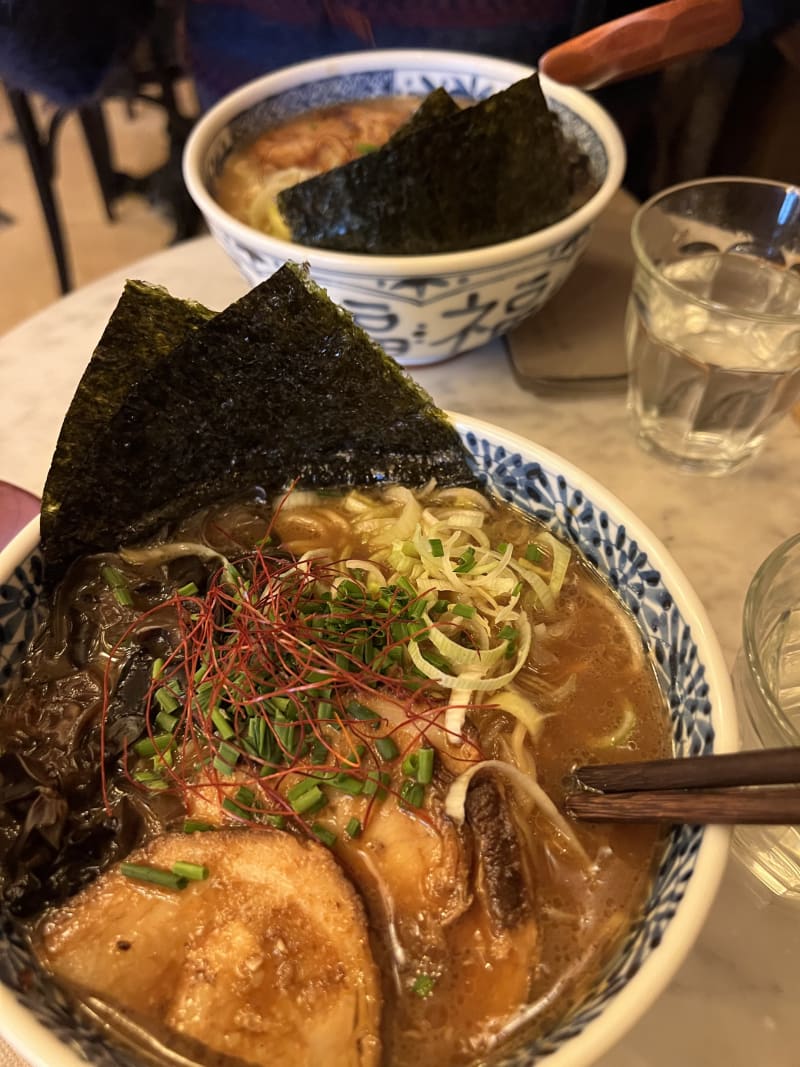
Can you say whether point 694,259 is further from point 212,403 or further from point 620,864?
point 620,864

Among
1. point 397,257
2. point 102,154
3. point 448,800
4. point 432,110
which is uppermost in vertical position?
point 432,110

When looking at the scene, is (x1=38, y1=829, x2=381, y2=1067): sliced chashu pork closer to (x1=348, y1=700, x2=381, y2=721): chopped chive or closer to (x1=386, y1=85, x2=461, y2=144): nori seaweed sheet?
(x1=348, y1=700, x2=381, y2=721): chopped chive

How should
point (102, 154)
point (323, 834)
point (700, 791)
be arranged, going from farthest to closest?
1. point (102, 154)
2. point (323, 834)
3. point (700, 791)

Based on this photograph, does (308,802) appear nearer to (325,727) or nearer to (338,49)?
(325,727)

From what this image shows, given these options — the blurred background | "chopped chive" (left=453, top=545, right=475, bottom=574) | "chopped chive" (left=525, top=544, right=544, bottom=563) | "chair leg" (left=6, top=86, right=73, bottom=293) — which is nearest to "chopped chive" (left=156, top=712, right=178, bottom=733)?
"chopped chive" (left=453, top=545, right=475, bottom=574)

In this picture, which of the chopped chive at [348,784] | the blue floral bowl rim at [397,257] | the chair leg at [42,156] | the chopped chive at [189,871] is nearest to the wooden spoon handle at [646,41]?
the blue floral bowl rim at [397,257]

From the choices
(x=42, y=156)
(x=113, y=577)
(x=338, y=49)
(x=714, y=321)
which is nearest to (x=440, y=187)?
(x=714, y=321)
